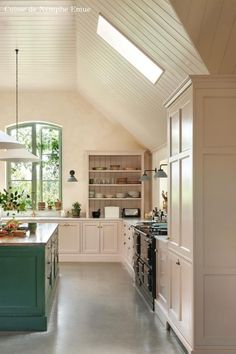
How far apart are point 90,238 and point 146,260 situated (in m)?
3.42

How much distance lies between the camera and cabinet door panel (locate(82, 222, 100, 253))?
9234 mm

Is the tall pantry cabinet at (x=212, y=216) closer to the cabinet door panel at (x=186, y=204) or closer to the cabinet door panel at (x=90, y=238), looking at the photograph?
the cabinet door panel at (x=186, y=204)

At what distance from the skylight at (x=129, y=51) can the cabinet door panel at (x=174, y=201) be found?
1.24 m

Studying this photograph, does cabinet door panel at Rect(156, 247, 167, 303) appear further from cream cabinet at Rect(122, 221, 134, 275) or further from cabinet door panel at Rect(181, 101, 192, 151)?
cream cabinet at Rect(122, 221, 134, 275)

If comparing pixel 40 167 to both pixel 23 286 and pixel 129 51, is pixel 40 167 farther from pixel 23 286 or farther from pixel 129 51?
pixel 23 286

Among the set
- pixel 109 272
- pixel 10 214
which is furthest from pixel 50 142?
pixel 109 272

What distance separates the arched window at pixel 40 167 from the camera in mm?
9883

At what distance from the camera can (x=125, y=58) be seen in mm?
5734

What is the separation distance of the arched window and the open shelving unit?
2.45 feet

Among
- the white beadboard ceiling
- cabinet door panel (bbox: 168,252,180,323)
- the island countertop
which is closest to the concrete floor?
cabinet door panel (bbox: 168,252,180,323)

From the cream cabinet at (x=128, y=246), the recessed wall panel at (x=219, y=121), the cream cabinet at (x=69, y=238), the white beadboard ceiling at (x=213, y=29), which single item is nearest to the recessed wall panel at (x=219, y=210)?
the recessed wall panel at (x=219, y=121)

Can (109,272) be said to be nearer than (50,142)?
Yes

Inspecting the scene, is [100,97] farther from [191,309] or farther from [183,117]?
[191,309]

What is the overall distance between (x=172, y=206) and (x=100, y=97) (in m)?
4.36
